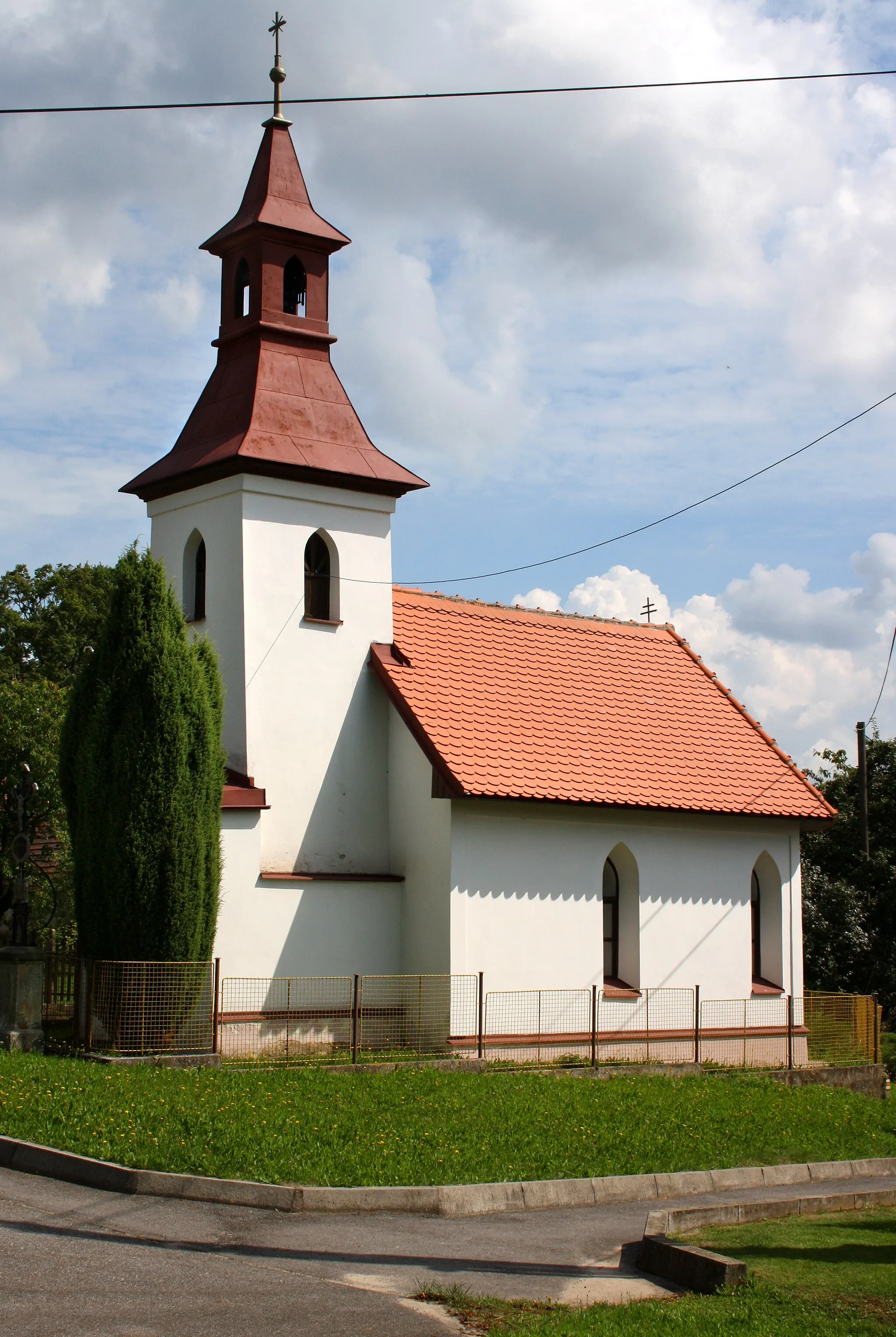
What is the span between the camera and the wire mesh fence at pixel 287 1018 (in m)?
19.3

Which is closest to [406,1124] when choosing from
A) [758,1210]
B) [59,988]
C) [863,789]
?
[758,1210]

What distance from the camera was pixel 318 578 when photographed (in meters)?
22.5

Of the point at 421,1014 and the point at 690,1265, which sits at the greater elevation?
the point at 421,1014

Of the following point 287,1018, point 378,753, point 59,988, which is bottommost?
point 287,1018

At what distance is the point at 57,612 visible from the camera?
46.0m

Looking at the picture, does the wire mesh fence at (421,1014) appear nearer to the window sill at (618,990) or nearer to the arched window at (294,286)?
the window sill at (618,990)

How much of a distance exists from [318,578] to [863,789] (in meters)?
18.5

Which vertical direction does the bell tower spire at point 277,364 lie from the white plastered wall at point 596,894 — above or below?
above

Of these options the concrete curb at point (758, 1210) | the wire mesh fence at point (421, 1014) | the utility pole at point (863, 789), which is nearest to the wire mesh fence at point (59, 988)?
the wire mesh fence at point (421, 1014)

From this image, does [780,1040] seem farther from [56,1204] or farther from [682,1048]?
[56,1204]

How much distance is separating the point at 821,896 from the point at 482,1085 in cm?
1789

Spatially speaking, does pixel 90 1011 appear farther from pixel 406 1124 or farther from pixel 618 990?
pixel 618 990

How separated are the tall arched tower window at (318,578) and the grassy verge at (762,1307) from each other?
13.7m

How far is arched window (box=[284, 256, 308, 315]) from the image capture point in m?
23.5
